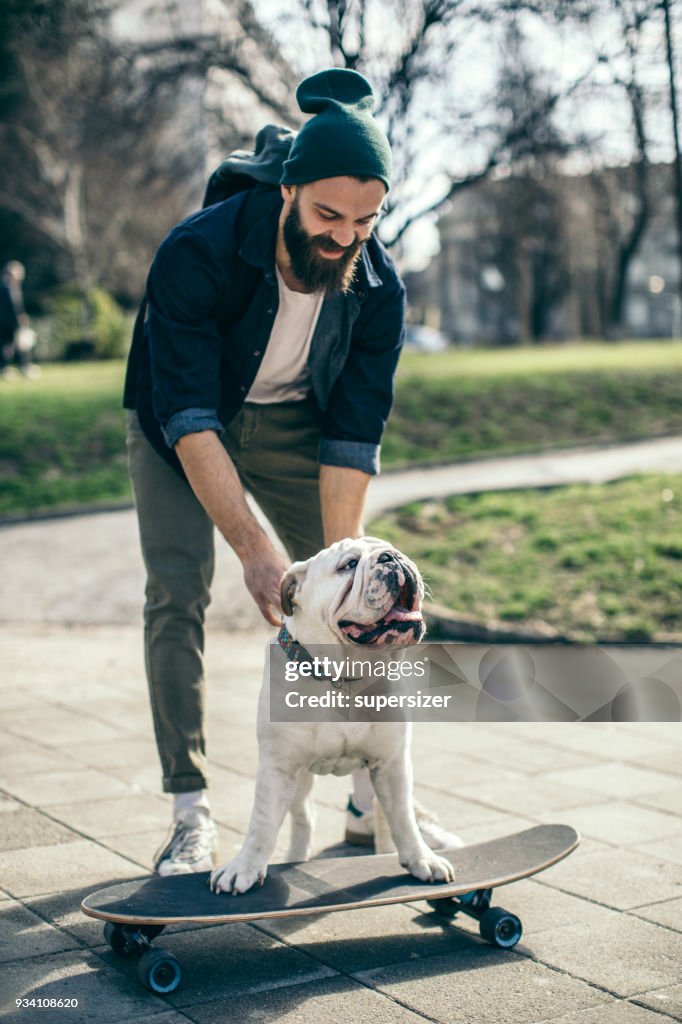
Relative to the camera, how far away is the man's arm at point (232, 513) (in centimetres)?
322

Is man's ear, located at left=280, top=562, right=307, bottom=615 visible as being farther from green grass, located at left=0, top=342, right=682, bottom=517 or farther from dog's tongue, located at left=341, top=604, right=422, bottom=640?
green grass, located at left=0, top=342, right=682, bottom=517

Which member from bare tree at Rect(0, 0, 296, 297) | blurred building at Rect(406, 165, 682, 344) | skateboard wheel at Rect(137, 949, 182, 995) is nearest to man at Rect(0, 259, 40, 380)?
bare tree at Rect(0, 0, 296, 297)

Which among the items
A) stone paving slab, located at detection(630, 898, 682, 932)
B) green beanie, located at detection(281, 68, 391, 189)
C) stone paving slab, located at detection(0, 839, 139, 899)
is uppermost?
green beanie, located at detection(281, 68, 391, 189)

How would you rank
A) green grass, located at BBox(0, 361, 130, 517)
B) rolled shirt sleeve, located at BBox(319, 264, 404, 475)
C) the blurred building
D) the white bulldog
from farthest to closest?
the blurred building, green grass, located at BBox(0, 361, 130, 517), rolled shirt sleeve, located at BBox(319, 264, 404, 475), the white bulldog

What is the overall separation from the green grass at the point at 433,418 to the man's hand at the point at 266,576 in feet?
32.8

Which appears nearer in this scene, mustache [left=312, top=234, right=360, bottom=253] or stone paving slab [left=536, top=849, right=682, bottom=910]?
mustache [left=312, top=234, right=360, bottom=253]

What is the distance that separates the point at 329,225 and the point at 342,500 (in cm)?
87

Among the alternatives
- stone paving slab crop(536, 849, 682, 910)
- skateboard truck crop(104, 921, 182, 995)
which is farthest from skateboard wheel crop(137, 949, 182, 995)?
stone paving slab crop(536, 849, 682, 910)

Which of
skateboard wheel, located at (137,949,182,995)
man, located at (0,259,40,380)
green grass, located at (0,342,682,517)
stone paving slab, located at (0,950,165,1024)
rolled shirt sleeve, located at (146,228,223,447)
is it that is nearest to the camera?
stone paving slab, located at (0,950,165,1024)

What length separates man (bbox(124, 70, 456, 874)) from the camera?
10.8 feet

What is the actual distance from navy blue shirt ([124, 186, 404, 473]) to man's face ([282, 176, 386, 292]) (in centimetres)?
12

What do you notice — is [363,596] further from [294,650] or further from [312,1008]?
[312,1008]

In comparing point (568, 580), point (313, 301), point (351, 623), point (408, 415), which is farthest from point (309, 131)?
point (408, 415)

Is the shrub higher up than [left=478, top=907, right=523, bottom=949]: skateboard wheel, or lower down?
higher up
